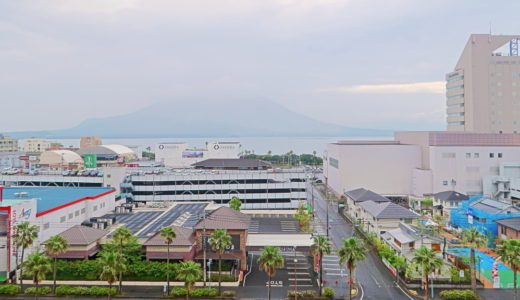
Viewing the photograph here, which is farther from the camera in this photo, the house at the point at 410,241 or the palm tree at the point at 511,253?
the house at the point at 410,241

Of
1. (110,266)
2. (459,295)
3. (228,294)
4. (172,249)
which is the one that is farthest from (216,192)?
(459,295)

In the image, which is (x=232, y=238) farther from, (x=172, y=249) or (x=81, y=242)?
(x=81, y=242)

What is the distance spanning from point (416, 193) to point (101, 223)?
188 feet

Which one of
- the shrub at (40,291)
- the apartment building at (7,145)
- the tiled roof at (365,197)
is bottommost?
the shrub at (40,291)

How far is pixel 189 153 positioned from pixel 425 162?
76502 mm

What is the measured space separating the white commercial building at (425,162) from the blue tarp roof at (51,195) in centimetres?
4804

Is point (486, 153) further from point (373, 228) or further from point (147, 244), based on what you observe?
point (147, 244)

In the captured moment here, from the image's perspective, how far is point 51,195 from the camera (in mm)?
51844

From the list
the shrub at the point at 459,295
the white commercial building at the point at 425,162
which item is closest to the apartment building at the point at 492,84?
the white commercial building at the point at 425,162

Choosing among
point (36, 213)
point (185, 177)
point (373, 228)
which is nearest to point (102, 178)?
point (185, 177)

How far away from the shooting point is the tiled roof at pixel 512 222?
43.4 metres

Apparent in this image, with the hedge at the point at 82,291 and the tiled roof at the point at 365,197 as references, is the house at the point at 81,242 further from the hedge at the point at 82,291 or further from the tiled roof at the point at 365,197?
the tiled roof at the point at 365,197

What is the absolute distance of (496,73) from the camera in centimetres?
9794

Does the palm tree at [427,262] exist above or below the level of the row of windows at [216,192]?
below
